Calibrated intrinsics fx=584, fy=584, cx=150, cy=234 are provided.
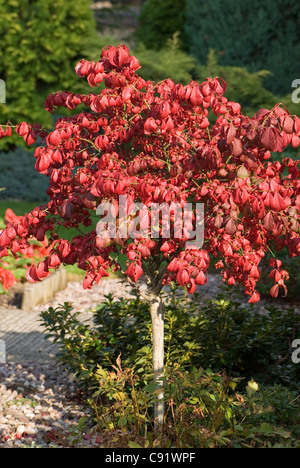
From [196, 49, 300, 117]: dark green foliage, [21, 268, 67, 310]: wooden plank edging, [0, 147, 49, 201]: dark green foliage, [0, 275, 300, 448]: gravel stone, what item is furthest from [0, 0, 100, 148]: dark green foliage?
[0, 275, 300, 448]: gravel stone

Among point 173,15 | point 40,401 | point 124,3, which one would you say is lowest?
point 40,401

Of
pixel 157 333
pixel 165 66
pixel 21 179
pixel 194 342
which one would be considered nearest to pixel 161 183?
pixel 157 333

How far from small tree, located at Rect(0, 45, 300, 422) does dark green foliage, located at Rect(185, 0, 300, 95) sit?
25.2 ft

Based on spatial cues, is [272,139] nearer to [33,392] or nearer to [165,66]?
[33,392]

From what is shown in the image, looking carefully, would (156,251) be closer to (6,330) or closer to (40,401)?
(40,401)

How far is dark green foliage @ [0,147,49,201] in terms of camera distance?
11.5 m

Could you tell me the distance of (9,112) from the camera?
40.3ft

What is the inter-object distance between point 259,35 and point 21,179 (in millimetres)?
5402

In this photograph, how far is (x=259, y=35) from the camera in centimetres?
1065

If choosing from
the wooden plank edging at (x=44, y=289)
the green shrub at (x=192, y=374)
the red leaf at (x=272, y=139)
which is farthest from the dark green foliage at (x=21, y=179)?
the red leaf at (x=272, y=139)
